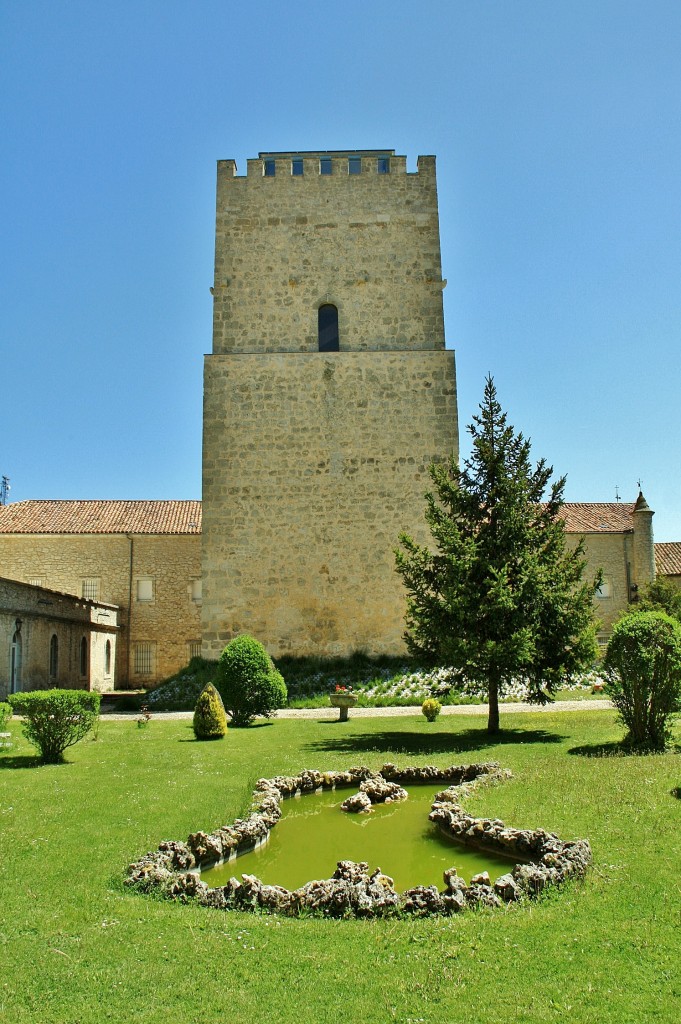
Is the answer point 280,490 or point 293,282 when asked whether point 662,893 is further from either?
point 293,282

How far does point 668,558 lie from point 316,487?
78.9 ft

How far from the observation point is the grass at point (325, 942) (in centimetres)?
390

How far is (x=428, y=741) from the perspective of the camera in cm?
1280

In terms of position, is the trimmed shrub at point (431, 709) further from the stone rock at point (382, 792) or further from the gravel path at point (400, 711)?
the stone rock at point (382, 792)

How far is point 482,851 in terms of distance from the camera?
685 centimetres

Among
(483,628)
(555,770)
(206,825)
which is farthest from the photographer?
(483,628)

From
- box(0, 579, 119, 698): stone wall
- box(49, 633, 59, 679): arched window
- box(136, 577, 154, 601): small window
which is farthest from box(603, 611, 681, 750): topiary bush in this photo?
box(136, 577, 154, 601): small window

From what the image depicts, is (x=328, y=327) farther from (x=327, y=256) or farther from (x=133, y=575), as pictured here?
(x=133, y=575)

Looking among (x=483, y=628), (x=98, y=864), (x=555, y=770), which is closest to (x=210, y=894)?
(x=98, y=864)

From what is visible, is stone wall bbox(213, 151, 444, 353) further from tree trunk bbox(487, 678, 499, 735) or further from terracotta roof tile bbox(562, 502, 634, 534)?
terracotta roof tile bbox(562, 502, 634, 534)

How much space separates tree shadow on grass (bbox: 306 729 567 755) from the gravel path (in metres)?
2.88

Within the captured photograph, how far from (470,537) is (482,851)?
7.66m

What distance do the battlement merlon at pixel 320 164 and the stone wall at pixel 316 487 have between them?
576cm

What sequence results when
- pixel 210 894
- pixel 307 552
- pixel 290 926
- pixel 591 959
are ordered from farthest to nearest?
pixel 307 552 < pixel 210 894 < pixel 290 926 < pixel 591 959
